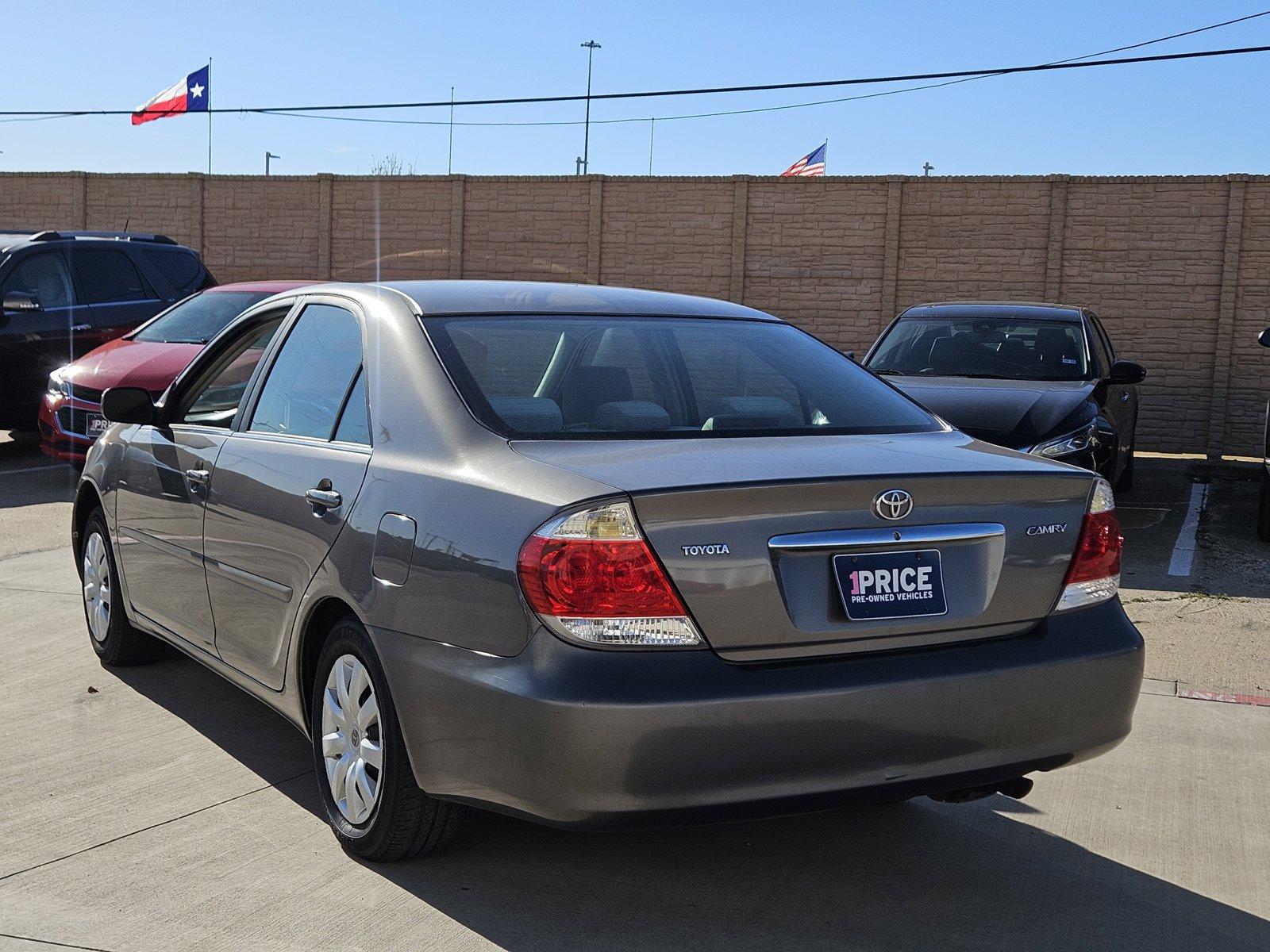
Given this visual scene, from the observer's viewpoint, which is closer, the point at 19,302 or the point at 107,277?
the point at 19,302

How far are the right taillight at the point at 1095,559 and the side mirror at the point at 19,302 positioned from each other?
10.4 m

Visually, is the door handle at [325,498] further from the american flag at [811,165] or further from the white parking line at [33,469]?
the american flag at [811,165]

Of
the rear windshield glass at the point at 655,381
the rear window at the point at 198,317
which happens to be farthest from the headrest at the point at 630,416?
the rear window at the point at 198,317

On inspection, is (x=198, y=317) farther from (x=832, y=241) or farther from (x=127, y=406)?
(x=832, y=241)

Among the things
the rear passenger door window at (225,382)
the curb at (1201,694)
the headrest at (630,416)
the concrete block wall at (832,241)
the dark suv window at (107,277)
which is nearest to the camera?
the headrest at (630,416)

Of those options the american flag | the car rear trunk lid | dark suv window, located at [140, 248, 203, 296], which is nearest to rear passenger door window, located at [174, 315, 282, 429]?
the car rear trunk lid

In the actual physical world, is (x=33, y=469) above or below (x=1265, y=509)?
below

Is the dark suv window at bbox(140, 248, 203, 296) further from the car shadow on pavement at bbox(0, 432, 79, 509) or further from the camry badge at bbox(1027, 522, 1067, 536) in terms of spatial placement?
the camry badge at bbox(1027, 522, 1067, 536)

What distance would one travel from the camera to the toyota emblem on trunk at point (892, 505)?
3170 millimetres

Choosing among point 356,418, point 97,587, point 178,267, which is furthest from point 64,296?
point 356,418

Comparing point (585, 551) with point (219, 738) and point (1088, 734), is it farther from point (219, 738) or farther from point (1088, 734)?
point (219, 738)

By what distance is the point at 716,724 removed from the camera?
296 centimetres

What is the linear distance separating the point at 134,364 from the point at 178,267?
3.63 meters

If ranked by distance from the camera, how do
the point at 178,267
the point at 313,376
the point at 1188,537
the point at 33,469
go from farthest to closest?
the point at 178,267 → the point at 33,469 → the point at 1188,537 → the point at 313,376
